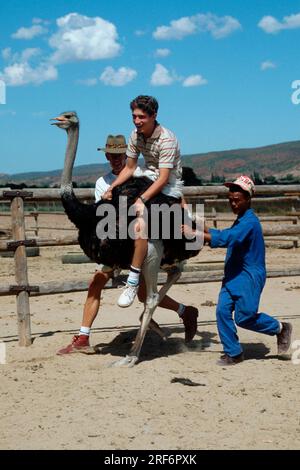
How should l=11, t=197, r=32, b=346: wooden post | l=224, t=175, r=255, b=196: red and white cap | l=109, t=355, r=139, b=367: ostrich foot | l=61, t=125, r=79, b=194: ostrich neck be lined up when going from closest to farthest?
l=224, t=175, r=255, b=196: red and white cap < l=109, t=355, r=139, b=367: ostrich foot < l=61, t=125, r=79, b=194: ostrich neck < l=11, t=197, r=32, b=346: wooden post

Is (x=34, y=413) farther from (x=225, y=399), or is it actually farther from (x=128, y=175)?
(x=128, y=175)

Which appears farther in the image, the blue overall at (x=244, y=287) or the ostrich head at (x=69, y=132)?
the ostrich head at (x=69, y=132)

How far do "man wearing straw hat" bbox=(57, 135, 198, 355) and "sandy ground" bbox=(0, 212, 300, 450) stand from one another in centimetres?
11

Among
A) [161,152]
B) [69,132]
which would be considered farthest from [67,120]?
[161,152]

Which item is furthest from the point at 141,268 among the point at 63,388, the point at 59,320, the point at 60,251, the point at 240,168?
the point at 240,168

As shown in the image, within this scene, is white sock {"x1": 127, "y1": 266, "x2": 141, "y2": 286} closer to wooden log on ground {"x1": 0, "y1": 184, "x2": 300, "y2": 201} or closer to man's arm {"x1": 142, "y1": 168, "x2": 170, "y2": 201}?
man's arm {"x1": 142, "y1": 168, "x2": 170, "y2": 201}

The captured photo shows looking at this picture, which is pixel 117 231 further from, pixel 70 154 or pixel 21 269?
pixel 21 269

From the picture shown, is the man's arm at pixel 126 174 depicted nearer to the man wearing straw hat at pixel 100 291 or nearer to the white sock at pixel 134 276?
the man wearing straw hat at pixel 100 291

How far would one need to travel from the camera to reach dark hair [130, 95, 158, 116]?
490cm

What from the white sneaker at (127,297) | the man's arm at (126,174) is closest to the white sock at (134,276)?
the white sneaker at (127,297)

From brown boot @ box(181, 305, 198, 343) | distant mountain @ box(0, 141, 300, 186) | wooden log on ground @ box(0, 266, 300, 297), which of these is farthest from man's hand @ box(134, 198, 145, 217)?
distant mountain @ box(0, 141, 300, 186)

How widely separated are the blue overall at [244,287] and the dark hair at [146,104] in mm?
939

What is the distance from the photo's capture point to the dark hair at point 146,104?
490 cm

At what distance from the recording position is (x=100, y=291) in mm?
5328
